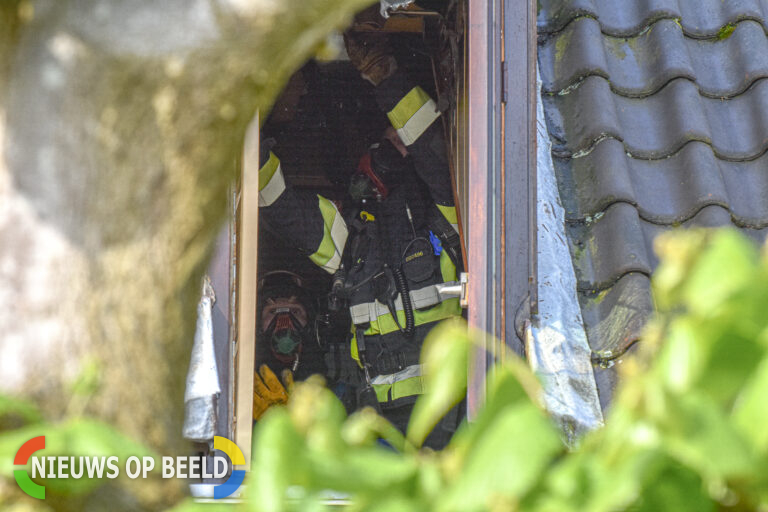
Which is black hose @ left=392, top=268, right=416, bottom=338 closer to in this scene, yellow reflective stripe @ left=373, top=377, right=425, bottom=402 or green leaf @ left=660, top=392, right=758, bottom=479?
yellow reflective stripe @ left=373, top=377, right=425, bottom=402

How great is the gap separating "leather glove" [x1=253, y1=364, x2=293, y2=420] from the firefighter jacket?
0.42 metres

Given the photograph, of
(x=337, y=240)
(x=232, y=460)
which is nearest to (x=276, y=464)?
(x=232, y=460)

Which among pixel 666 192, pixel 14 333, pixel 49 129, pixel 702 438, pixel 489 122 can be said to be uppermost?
pixel 489 122

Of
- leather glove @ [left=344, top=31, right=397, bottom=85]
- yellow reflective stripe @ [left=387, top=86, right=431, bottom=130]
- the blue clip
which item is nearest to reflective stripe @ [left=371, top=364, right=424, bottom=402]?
the blue clip

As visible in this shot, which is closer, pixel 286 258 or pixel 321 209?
pixel 321 209

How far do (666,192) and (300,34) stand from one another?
1822mm

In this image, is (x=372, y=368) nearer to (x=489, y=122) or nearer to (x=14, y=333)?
(x=489, y=122)

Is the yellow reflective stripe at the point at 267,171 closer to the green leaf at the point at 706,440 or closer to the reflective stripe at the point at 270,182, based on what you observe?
the reflective stripe at the point at 270,182

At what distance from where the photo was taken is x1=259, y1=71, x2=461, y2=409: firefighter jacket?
3.98 metres

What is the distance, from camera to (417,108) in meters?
3.96

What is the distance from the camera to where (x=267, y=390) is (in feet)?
14.2

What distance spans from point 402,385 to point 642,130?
2.08m

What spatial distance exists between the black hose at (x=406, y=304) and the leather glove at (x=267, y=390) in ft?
2.16

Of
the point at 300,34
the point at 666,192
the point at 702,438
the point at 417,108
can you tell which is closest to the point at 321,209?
the point at 417,108
